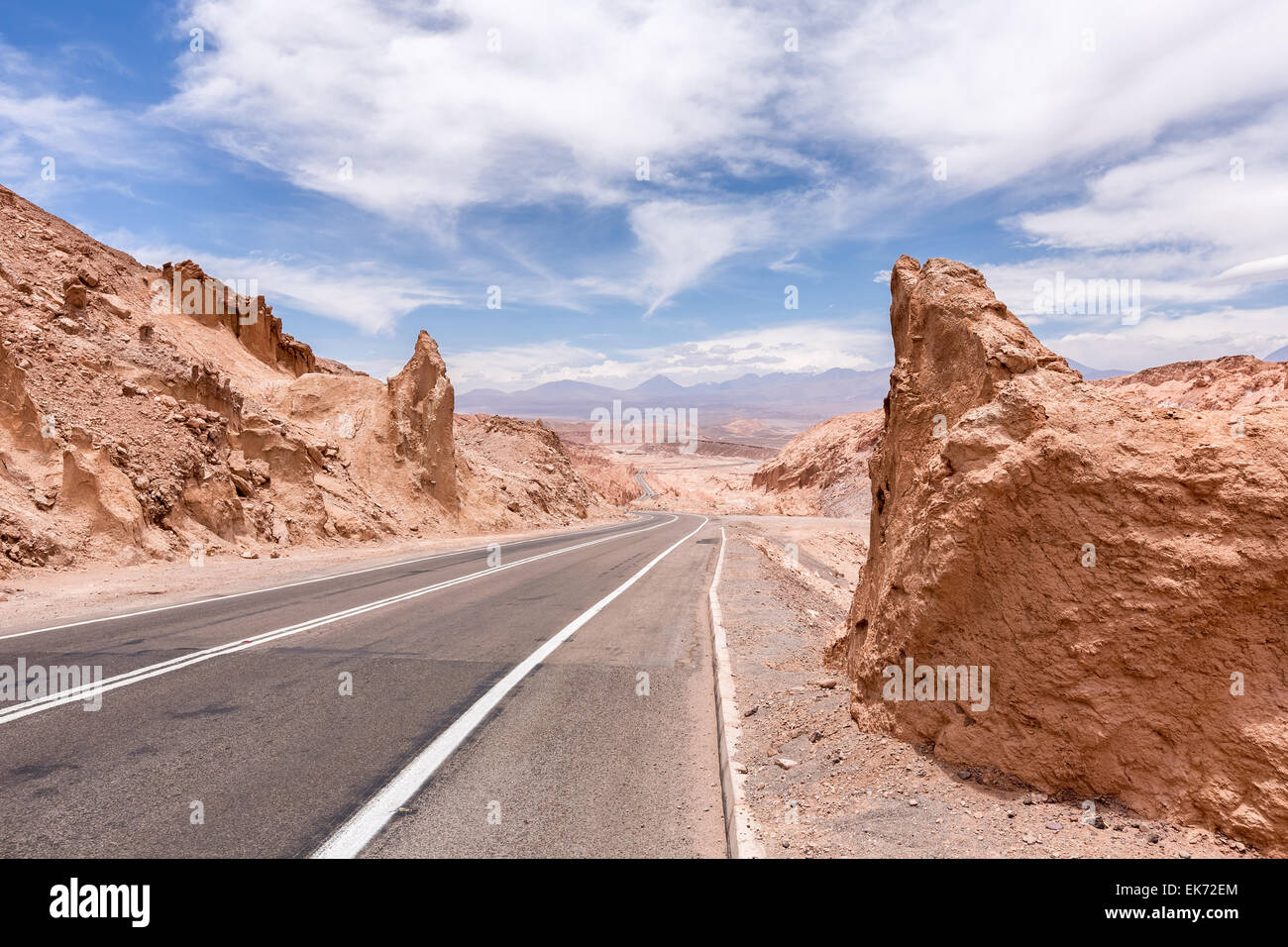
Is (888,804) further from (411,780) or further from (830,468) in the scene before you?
(830,468)

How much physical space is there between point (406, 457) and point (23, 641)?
2522 cm

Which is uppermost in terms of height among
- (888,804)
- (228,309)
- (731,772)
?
(228,309)

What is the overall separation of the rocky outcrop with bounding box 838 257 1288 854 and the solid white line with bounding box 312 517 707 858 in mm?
3059

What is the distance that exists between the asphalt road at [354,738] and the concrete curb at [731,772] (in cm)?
11

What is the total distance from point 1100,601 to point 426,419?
1316 inches

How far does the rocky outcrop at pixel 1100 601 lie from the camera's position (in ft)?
11.2

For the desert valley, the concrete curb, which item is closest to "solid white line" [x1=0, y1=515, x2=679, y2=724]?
the desert valley

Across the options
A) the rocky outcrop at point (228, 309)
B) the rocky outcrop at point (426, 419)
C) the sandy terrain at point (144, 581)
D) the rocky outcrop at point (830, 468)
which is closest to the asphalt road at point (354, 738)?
the sandy terrain at point (144, 581)

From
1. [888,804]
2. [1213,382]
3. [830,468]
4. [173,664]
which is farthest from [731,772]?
[830,468]

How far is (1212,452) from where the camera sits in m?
3.65

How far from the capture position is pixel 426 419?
34.4m

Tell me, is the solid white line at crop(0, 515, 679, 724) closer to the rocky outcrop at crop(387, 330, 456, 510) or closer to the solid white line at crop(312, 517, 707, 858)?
the solid white line at crop(312, 517, 707, 858)
